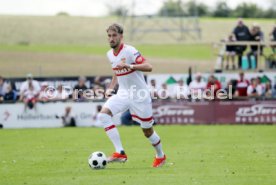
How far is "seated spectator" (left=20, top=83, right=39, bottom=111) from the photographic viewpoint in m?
31.5

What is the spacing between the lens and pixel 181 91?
3262 cm

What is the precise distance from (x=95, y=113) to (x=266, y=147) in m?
13.2

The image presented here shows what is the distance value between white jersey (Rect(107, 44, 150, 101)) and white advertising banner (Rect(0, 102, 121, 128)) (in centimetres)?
1669

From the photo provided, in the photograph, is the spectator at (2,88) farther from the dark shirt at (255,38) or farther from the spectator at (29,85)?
the dark shirt at (255,38)

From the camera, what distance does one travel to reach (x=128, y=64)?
572 inches

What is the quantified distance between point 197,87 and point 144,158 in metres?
15.5

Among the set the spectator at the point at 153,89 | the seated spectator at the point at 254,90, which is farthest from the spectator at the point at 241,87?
the spectator at the point at 153,89

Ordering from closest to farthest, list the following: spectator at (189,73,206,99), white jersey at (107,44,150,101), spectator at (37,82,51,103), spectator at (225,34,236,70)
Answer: white jersey at (107,44,150,101), spectator at (37,82,51,103), spectator at (189,73,206,99), spectator at (225,34,236,70)

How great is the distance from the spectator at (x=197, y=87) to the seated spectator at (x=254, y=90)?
1953 mm

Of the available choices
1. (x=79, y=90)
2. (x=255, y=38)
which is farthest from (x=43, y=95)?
(x=255, y=38)

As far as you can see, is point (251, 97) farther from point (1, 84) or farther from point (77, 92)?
point (1, 84)

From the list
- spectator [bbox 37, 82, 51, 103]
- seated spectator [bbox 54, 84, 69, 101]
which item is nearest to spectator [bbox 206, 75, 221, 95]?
seated spectator [bbox 54, 84, 69, 101]

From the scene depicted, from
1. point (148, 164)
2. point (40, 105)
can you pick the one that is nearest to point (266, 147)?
point (148, 164)

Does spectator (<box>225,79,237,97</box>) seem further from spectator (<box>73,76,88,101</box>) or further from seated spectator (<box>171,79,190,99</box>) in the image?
spectator (<box>73,76,88,101</box>)
